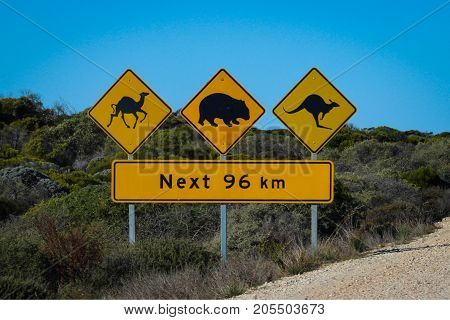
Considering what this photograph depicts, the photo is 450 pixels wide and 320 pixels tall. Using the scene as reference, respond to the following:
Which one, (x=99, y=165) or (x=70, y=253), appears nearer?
(x=70, y=253)

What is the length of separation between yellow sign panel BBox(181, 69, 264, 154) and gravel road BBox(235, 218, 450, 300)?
117 inches

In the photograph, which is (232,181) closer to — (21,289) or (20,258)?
(20,258)

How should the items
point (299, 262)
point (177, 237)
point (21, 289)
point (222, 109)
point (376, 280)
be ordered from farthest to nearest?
point (177, 237) → point (222, 109) → point (299, 262) → point (21, 289) → point (376, 280)

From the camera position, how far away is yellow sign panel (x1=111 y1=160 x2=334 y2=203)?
1191cm

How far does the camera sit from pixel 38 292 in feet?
30.2

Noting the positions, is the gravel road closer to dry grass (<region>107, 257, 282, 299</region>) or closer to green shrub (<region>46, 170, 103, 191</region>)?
dry grass (<region>107, 257, 282, 299</region>)

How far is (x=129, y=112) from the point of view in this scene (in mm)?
12148

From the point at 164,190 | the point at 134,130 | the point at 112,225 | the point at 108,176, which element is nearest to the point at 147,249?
the point at 164,190

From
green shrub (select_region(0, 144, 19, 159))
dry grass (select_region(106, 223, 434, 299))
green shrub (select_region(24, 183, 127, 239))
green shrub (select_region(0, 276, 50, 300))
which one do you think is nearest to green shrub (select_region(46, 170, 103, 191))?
green shrub (select_region(24, 183, 127, 239))

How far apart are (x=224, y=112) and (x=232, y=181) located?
1.22m

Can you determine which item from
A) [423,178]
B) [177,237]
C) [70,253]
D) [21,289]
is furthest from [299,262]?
[423,178]

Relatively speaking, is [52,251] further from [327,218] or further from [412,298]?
[327,218]

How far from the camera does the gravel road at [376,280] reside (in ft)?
26.9
